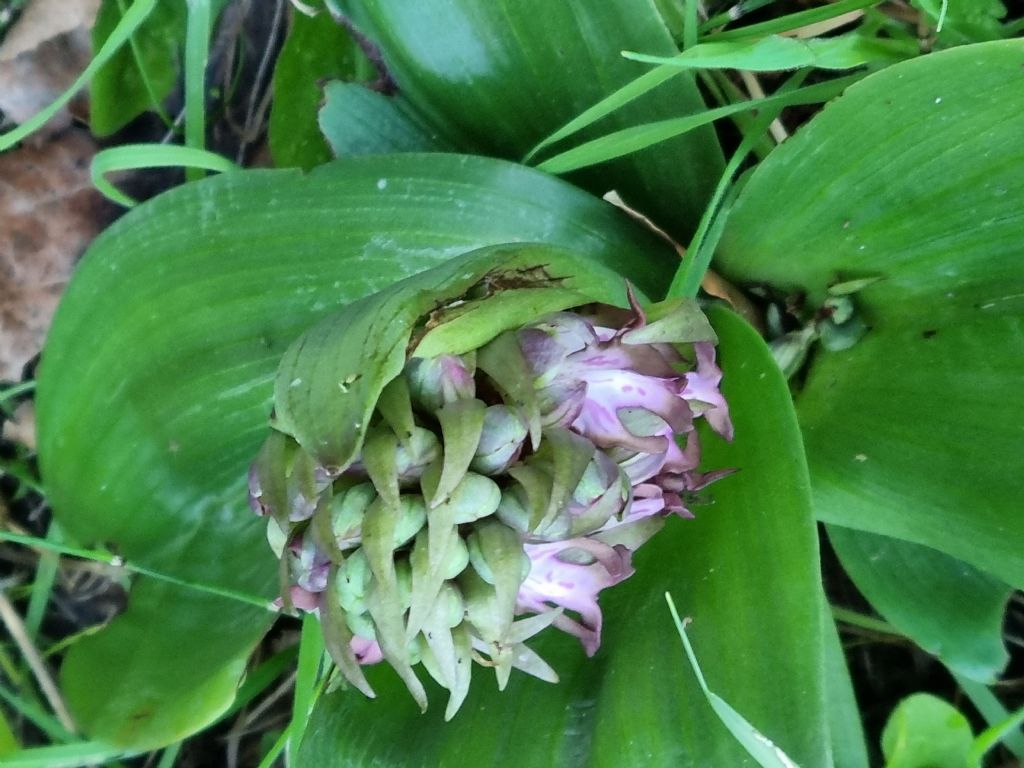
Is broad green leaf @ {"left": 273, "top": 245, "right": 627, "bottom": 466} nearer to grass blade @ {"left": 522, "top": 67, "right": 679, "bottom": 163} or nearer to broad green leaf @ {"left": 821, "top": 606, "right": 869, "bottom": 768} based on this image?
grass blade @ {"left": 522, "top": 67, "right": 679, "bottom": 163}

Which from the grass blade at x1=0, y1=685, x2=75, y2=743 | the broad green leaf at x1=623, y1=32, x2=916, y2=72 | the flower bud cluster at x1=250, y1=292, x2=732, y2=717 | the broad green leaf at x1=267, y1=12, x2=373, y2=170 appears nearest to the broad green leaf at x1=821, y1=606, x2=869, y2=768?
the flower bud cluster at x1=250, y1=292, x2=732, y2=717

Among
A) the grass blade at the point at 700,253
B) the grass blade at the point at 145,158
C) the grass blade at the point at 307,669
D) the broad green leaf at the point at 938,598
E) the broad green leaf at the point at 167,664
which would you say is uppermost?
the grass blade at the point at 145,158

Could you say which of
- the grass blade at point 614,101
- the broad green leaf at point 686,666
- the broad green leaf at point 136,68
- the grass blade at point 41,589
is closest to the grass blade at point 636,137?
the grass blade at point 614,101

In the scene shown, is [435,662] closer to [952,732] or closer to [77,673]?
[77,673]

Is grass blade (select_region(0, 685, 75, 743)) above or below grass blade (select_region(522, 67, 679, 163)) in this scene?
below

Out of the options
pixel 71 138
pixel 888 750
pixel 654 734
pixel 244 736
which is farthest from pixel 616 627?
pixel 71 138

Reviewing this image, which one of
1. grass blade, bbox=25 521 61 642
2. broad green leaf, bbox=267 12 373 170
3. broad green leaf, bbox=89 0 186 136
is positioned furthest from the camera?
grass blade, bbox=25 521 61 642

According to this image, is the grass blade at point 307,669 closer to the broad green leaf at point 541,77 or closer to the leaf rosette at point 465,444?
the leaf rosette at point 465,444

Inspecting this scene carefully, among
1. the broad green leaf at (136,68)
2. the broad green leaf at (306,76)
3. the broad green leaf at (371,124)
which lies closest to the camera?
the broad green leaf at (371,124)
